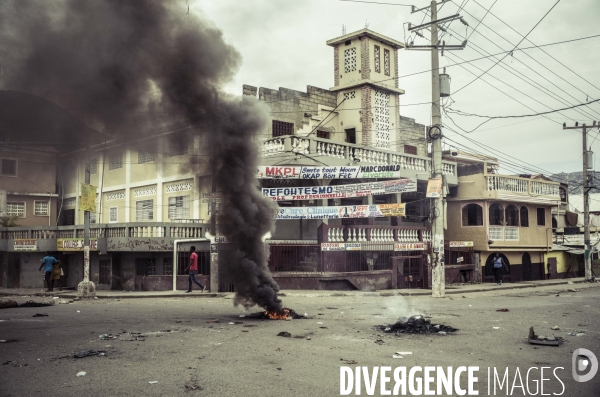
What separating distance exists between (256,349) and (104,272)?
653 inches

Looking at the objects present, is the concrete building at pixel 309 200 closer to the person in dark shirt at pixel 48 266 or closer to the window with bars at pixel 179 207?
the window with bars at pixel 179 207

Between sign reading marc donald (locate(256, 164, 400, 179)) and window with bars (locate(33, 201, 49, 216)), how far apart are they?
766 inches

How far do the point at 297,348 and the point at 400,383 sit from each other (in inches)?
100.0

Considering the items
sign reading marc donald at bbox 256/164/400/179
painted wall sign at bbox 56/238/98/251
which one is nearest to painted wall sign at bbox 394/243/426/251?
sign reading marc donald at bbox 256/164/400/179

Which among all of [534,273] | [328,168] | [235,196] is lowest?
[534,273]

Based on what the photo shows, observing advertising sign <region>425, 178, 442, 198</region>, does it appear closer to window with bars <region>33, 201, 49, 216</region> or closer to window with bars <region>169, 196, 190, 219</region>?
window with bars <region>169, 196, 190, 219</region>

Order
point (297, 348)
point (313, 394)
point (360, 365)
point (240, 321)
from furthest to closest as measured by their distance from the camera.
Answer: point (240, 321), point (297, 348), point (360, 365), point (313, 394)

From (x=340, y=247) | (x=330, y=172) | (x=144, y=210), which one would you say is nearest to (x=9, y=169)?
(x=144, y=210)

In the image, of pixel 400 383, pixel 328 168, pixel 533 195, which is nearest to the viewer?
pixel 400 383

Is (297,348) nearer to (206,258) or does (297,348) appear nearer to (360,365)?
(360,365)

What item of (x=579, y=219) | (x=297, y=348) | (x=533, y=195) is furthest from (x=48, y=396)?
(x=579, y=219)

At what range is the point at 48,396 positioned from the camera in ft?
19.8

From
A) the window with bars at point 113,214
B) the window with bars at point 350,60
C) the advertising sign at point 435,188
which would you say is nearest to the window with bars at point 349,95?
the window with bars at point 350,60

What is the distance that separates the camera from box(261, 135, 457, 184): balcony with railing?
20.7 m
